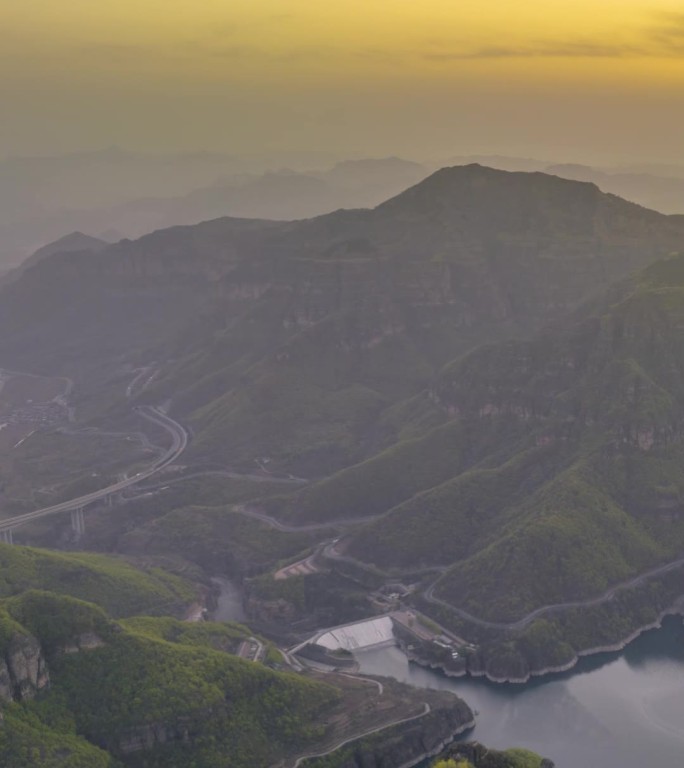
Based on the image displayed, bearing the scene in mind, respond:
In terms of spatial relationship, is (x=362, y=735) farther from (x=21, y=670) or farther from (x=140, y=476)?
(x=140, y=476)

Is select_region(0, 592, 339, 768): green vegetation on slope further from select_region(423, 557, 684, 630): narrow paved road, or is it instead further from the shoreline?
select_region(423, 557, 684, 630): narrow paved road

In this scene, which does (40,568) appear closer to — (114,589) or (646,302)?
(114,589)

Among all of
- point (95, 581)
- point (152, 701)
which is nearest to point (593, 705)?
point (152, 701)

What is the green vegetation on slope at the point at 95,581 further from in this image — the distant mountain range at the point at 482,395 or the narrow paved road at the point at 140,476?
the narrow paved road at the point at 140,476

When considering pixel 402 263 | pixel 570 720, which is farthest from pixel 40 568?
pixel 402 263

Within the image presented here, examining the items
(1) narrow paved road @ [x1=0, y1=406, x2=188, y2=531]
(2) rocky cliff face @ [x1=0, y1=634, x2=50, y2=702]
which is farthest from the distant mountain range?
(2) rocky cliff face @ [x1=0, y1=634, x2=50, y2=702]

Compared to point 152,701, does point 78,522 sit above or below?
below
